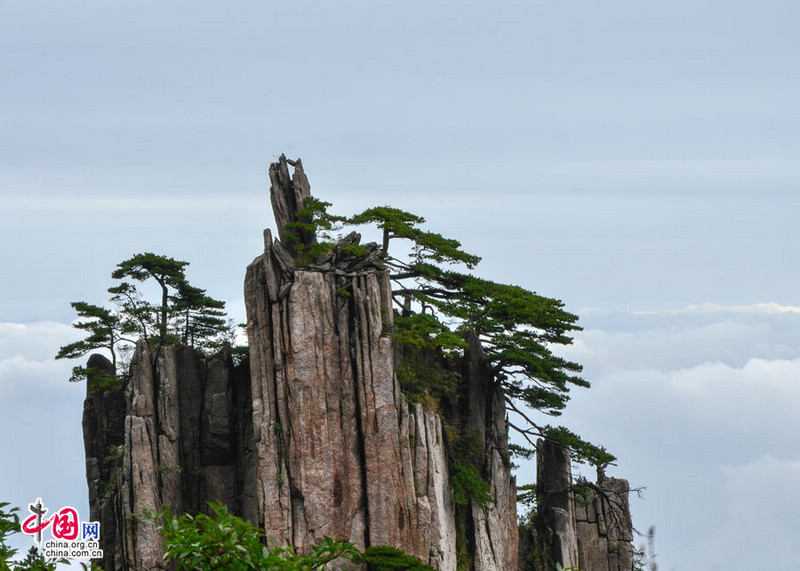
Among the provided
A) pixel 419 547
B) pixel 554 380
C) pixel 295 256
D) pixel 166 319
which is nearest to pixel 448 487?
pixel 419 547

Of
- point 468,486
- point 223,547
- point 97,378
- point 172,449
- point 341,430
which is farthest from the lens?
point 97,378

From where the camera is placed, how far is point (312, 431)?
36188 mm

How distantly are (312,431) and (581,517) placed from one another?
14648 millimetres

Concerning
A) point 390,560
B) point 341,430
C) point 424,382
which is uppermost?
point 424,382

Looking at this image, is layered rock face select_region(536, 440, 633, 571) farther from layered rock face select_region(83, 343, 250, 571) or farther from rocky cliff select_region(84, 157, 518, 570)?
layered rock face select_region(83, 343, 250, 571)

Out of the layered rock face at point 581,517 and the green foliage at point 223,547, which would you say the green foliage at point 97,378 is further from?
the green foliage at point 223,547

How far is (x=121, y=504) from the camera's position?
133 ft

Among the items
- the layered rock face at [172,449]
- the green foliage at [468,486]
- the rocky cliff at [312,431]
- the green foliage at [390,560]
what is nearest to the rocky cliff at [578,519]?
the rocky cliff at [312,431]

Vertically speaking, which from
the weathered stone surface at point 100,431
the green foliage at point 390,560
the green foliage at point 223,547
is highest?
the weathered stone surface at point 100,431

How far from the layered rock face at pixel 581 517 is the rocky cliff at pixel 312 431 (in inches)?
96.3

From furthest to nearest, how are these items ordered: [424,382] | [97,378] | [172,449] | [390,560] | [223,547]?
[97,378] → [172,449] → [424,382] → [390,560] → [223,547]

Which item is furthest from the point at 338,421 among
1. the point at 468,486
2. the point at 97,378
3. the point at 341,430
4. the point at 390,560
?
the point at 97,378

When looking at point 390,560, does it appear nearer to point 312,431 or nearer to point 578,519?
point 312,431

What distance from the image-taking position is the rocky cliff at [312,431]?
35969 millimetres
